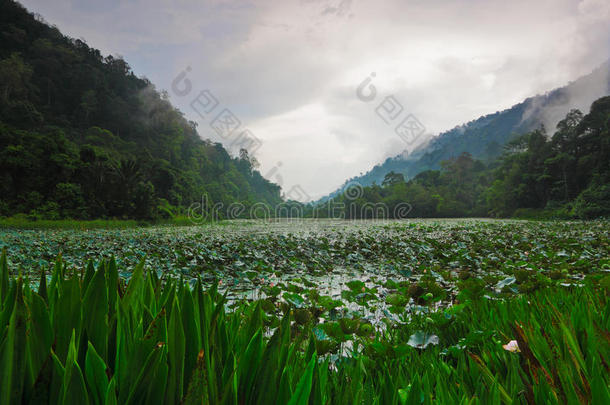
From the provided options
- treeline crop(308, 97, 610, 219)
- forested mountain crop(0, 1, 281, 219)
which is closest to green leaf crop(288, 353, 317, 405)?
forested mountain crop(0, 1, 281, 219)

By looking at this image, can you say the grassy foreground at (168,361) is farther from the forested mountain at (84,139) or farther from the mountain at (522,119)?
the mountain at (522,119)

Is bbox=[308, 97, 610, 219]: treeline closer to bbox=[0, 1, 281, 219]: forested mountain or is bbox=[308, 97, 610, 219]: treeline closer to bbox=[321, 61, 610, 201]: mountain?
bbox=[0, 1, 281, 219]: forested mountain

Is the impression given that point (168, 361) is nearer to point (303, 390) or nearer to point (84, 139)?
point (303, 390)

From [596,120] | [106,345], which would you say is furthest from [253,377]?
[596,120]

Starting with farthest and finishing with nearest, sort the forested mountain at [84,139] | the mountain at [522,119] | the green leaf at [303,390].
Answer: the mountain at [522,119]
the forested mountain at [84,139]
the green leaf at [303,390]

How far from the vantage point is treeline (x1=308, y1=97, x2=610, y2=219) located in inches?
763

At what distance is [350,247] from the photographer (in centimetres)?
584

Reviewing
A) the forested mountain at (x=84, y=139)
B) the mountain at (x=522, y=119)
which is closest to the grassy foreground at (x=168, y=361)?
the forested mountain at (x=84, y=139)

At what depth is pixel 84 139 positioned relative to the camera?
24.1 metres

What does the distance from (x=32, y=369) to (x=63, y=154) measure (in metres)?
19.8

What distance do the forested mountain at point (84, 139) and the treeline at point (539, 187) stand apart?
791 inches

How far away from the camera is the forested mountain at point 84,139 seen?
1569cm

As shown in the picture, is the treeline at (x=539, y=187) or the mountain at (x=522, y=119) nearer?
the treeline at (x=539, y=187)

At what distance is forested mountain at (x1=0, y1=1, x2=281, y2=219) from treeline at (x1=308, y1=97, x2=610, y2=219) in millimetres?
20103
